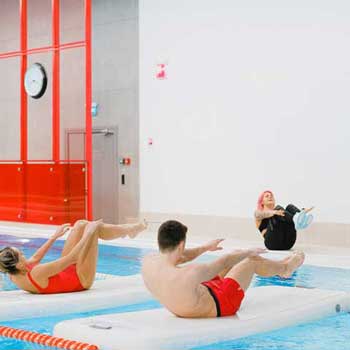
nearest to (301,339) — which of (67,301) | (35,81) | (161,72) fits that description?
(67,301)

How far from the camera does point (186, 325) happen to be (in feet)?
21.2

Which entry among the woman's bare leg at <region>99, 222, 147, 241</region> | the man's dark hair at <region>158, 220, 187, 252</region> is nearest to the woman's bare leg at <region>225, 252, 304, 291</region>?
the man's dark hair at <region>158, 220, 187, 252</region>

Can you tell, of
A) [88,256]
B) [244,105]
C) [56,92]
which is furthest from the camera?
[56,92]

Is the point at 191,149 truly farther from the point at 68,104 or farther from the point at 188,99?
the point at 68,104

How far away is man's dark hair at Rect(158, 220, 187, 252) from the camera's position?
636 cm

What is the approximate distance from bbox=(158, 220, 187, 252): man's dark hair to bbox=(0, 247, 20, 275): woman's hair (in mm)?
2111

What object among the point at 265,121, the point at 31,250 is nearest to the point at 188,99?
the point at 265,121

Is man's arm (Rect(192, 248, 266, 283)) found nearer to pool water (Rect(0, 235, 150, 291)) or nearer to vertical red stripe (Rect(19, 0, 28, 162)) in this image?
pool water (Rect(0, 235, 150, 291))

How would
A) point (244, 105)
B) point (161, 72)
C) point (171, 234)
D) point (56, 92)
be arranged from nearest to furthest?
point (171, 234) → point (244, 105) → point (161, 72) → point (56, 92)

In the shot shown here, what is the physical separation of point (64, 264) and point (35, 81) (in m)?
11.7

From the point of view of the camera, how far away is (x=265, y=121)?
16.0 metres

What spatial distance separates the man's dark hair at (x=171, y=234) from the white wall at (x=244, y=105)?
28.8 ft

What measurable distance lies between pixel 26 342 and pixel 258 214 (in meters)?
7.64

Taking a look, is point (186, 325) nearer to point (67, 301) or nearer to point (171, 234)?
point (171, 234)
